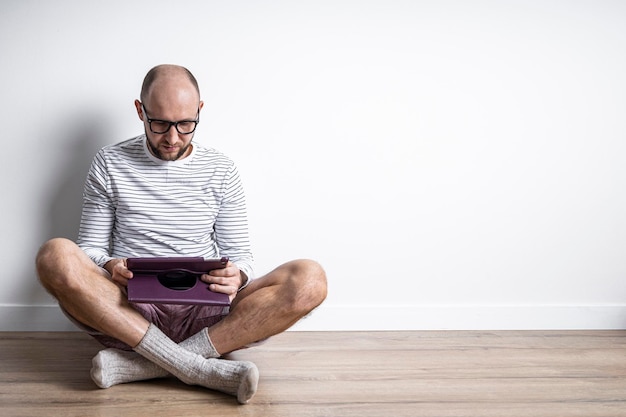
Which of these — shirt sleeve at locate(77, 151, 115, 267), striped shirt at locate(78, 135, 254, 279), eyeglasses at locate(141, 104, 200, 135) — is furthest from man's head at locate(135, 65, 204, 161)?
shirt sleeve at locate(77, 151, 115, 267)

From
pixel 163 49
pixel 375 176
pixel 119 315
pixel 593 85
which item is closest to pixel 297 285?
pixel 119 315

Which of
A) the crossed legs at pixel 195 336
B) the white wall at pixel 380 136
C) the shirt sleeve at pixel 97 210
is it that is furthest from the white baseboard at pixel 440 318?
the crossed legs at pixel 195 336

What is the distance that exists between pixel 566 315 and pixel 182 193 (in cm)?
174

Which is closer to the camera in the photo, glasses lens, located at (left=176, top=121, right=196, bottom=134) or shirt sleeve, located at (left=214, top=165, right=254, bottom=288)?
glasses lens, located at (left=176, top=121, right=196, bottom=134)

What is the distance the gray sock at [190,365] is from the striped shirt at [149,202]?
39 centimetres

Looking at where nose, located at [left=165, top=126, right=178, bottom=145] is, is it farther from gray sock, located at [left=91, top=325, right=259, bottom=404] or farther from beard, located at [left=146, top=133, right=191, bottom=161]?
gray sock, located at [left=91, top=325, right=259, bottom=404]

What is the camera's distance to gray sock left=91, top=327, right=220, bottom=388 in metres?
2.13

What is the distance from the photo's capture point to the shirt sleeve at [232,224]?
257cm

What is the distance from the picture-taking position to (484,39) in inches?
117

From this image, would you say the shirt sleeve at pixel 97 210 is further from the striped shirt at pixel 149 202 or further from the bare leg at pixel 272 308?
the bare leg at pixel 272 308

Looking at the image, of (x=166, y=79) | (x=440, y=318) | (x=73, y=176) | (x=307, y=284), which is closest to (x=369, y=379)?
(x=307, y=284)

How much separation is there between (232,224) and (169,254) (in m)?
0.24

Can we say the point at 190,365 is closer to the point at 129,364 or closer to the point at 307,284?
the point at 129,364

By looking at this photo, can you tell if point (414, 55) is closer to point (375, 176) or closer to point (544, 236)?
point (375, 176)
